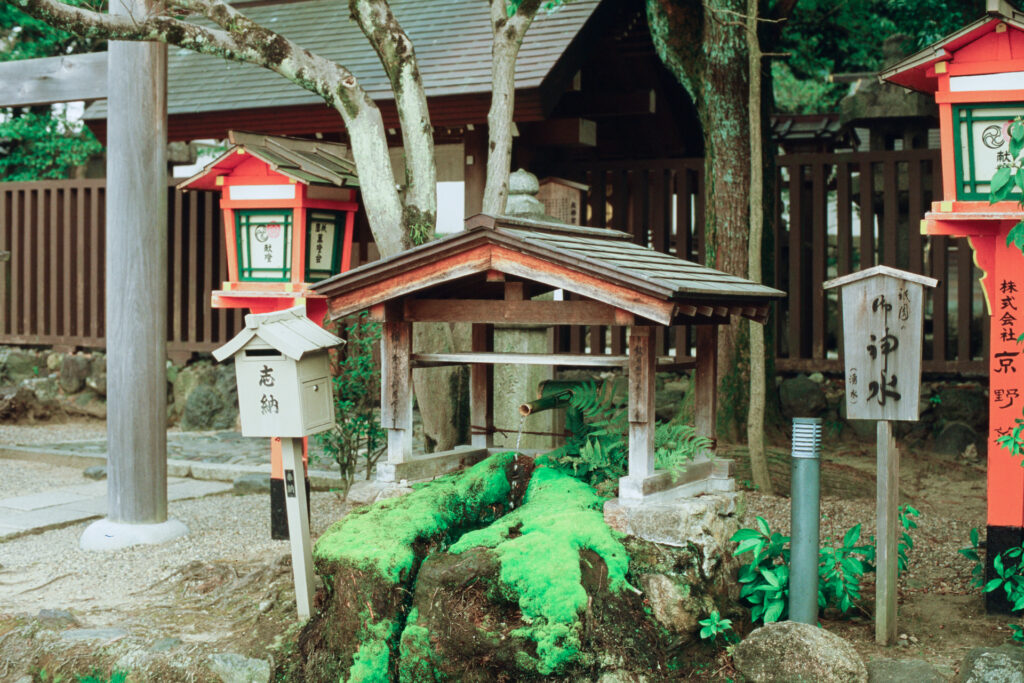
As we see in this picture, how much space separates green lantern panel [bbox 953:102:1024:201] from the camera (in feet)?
15.8

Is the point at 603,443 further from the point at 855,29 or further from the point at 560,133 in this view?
the point at 855,29

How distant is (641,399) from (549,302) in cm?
66

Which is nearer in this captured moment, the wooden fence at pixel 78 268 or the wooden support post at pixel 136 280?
the wooden support post at pixel 136 280

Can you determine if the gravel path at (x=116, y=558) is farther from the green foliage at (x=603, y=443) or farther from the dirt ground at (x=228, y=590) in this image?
the green foliage at (x=603, y=443)

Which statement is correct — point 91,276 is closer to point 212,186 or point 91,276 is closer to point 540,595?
point 212,186

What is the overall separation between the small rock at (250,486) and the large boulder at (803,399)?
475 centimetres

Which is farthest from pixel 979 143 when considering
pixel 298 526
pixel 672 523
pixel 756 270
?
pixel 298 526

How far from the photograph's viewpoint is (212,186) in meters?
7.05

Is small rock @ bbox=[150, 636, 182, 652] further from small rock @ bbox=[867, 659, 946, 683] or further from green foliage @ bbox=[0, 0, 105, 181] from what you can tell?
green foliage @ bbox=[0, 0, 105, 181]

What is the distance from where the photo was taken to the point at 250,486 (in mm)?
8594

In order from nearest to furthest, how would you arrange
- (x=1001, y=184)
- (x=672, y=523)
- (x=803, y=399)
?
1. (x=1001, y=184)
2. (x=672, y=523)
3. (x=803, y=399)

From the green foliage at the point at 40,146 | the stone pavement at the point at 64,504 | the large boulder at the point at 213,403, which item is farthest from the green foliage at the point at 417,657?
the green foliage at the point at 40,146

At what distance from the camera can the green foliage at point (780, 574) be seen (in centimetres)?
469

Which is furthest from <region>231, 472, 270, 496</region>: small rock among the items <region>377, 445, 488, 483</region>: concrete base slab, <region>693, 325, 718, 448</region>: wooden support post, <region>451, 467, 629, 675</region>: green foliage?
<region>693, 325, 718, 448</region>: wooden support post
